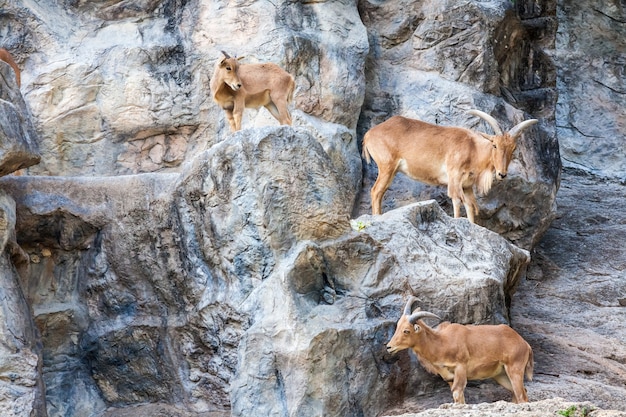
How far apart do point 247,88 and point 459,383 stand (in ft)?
13.1

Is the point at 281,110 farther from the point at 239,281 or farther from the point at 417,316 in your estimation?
the point at 417,316

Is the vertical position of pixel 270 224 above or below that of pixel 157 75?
above

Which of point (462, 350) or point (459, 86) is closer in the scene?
point (462, 350)

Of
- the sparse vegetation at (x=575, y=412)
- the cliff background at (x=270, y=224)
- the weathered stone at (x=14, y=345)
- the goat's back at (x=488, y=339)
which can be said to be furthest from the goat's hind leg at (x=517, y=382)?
the weathered stone at (x=14, y=345)

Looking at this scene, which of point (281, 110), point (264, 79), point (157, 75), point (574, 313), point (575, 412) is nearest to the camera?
point (575, 412)

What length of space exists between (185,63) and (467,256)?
16.6 ft

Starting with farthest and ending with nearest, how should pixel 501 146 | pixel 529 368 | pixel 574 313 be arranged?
pixel 574 313, pixel 501 146, pixel 529 368

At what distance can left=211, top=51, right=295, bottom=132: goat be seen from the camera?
12.1 m

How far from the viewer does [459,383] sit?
10.5 m

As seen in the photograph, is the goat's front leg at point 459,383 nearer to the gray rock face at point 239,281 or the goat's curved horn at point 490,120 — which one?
the gray rock face at point 239,281

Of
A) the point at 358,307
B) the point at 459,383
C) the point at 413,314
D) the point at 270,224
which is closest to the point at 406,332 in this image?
the point at 413,314

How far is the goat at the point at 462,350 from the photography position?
10.4 m

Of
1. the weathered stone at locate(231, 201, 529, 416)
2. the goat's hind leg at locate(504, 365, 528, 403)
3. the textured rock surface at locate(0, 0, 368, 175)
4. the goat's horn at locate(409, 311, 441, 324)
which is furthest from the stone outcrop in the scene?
the textured rock surface at locate(0, 0, 368, 175)

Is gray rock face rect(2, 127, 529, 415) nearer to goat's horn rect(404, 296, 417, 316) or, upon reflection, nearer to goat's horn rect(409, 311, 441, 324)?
goat's horn rect(404, 296, 417, 316)
